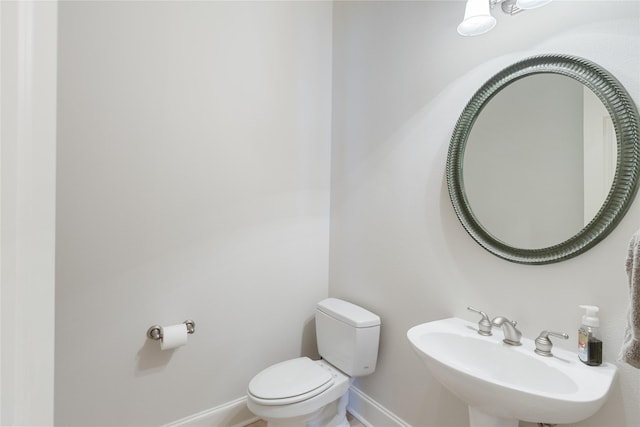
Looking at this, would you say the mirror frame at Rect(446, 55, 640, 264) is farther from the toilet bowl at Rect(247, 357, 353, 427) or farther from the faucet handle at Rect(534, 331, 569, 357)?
the toilet bowl at Rect(247, 357, 353, 427)

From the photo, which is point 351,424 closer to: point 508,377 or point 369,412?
point 369,412

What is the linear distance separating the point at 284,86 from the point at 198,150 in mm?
658

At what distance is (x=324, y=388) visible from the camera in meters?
1.50

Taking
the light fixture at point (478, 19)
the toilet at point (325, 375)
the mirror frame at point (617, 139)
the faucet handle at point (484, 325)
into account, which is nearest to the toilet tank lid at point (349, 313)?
Answer: the toilet at point (325, 375)

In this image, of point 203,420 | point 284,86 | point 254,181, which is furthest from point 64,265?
point 284,86

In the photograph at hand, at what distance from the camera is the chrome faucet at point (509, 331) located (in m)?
1.09

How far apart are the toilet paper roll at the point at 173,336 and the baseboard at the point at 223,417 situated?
1.50 ft

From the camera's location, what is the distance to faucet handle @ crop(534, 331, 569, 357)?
3.32ft

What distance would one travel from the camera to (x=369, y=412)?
1747mm

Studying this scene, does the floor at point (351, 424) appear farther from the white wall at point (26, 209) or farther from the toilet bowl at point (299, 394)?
the white wall at point (26, 209)

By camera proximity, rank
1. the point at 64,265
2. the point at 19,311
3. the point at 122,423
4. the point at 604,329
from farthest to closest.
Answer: the point at 122,423
the point at 64,265
the point at 604,329
the point at 19,311

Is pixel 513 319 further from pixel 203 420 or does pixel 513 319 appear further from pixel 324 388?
pixel 203 420

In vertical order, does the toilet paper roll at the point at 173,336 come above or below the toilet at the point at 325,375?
above

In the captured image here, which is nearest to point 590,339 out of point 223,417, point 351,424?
point 351,424
